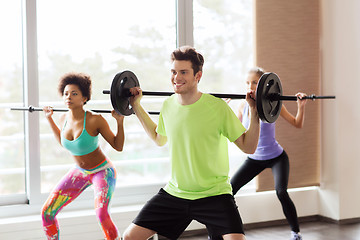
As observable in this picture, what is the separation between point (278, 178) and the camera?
3.60 meters

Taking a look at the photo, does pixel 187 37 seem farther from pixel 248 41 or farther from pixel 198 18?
pixel 248 41

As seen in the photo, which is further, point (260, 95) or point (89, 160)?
point (89, 160)

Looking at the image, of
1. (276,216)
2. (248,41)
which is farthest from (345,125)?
(248,41)

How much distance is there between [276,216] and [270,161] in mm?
791

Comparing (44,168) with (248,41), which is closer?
(44,168)

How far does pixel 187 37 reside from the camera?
160 inches

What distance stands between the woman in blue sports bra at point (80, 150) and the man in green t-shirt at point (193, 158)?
0.61 metres

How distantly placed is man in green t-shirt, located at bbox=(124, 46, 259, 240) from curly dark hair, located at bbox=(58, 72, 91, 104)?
0.79m

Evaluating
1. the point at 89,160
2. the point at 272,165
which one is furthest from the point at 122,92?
the point at 272,165

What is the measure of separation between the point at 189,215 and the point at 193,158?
0.25 meters

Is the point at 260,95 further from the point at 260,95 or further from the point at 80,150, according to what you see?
the point at 80,150

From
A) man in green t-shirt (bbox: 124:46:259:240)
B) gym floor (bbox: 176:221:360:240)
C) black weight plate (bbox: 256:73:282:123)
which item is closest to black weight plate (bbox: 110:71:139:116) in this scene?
man in green t-shirt (bbox: 124:46:259:240)

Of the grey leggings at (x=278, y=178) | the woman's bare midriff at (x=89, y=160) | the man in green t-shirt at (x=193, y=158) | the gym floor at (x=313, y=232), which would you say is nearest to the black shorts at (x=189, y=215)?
the man in green t-shirt at (x=193, y=158)

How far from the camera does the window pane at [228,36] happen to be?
4.39 meters
